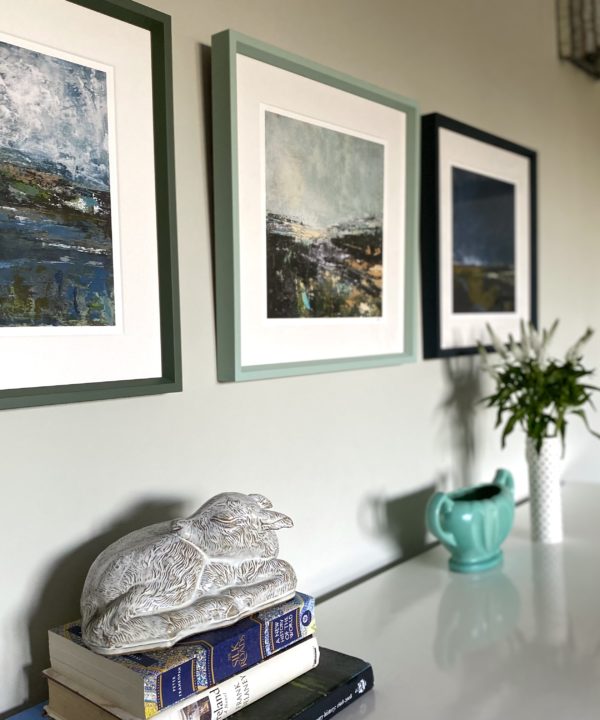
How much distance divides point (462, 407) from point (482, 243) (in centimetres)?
36

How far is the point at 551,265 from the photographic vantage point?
187cm

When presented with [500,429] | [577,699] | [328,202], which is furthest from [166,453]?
[500,429]

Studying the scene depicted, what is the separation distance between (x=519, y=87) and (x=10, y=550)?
150cm

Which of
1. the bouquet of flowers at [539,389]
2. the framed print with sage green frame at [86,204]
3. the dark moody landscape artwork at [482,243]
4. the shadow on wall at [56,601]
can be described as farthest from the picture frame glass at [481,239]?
the shadow on wall at [56,601]

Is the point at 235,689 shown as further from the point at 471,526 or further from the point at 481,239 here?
the point at 481,239

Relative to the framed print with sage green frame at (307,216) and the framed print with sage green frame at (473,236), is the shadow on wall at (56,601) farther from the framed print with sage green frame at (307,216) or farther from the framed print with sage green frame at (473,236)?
the framed print with sage green frame at (473,236)

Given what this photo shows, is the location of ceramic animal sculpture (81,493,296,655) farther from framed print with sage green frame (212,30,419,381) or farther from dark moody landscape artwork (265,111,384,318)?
dark moody landscape artwork (265,111,384,318)

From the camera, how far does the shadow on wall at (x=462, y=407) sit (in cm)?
150

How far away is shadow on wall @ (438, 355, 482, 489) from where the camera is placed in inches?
59.2

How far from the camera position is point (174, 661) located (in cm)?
71

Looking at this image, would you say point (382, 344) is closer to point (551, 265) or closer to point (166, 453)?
point (166, 453)

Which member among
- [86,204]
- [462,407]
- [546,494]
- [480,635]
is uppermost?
[86,204]

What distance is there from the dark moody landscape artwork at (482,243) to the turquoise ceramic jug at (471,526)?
16.7 inches

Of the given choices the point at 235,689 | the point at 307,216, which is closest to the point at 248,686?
the point at 235,689
